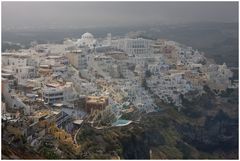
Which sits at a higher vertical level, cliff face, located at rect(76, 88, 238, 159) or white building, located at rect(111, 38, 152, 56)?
white building, located at rect(111, 38, 152, 56)

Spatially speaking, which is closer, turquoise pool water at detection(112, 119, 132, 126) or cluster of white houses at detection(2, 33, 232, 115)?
turquoise pool water at detection(112, 119, 132, 126)

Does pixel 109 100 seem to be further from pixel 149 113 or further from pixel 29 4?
pixel 29 4

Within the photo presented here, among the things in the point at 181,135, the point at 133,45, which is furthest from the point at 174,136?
the point at 133,45

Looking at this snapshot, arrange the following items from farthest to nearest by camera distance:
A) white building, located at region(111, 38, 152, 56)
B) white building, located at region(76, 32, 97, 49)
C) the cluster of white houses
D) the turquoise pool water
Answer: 1. white building, located at region(111, 38, 152, 56)
2. white building, located at region(76, 32, 97, 49)
3. the cluster of white houses
4. the turquoise pool water

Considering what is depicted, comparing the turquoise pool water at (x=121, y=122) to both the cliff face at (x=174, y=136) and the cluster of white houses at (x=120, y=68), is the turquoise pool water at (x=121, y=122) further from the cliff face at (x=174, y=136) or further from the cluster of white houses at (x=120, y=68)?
the cluster of white houses at (x=120, y=68)

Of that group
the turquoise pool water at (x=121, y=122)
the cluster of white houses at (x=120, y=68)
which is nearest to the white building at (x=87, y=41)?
the cluster of white houses at (x=120, y=68)

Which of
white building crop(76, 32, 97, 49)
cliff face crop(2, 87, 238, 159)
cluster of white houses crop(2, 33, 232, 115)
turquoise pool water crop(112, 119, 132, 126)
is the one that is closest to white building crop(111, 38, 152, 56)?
cluster of white houses crop(2, 33, 232, 115)

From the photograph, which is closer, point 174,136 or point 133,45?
point 174,136

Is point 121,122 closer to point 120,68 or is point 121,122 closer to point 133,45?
point 120,68

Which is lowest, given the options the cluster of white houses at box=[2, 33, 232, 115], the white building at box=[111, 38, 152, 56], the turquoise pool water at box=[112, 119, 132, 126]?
the turquoise pool water at box=[112, 119, 132, 126]

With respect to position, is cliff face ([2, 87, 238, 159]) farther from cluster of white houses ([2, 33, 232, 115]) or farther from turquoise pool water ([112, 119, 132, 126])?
cluster of white houses ([2, 33, 232, 115])

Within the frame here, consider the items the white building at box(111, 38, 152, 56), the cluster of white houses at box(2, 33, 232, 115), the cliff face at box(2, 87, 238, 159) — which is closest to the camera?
the cliff face at box(2, 87, 238, 159)
